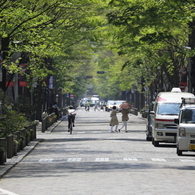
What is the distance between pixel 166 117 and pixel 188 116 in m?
4.79

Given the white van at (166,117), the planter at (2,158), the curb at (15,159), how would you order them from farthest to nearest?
the white van at (166,117), the planter at (2,158), the curb at (15,159)

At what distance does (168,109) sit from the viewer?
29.4 meters

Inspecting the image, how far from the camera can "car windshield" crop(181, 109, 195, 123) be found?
76.6 ft

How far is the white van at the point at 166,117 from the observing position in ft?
91.9

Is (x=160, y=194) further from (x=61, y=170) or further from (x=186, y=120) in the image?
(x=186, y=120)

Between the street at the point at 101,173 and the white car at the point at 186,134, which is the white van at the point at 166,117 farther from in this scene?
the white car at the point at 186,134

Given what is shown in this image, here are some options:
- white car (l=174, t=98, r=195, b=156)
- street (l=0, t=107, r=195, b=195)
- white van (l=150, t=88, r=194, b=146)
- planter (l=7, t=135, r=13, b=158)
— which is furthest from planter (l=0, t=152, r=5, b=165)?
white van (l=150, t=88, r=194, b=146)

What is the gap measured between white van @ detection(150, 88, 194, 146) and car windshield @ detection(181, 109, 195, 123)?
4.05m

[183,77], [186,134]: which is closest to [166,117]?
[186,134]

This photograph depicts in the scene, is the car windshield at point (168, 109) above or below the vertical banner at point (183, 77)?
below

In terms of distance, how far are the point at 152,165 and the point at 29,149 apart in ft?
28.2

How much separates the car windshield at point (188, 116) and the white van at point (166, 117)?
405 cm

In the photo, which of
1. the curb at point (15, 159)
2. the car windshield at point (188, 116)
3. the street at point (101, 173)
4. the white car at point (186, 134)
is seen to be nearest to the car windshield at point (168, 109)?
the street at point (101, 173)

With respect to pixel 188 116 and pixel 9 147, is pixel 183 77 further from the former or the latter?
pixel 9 147
